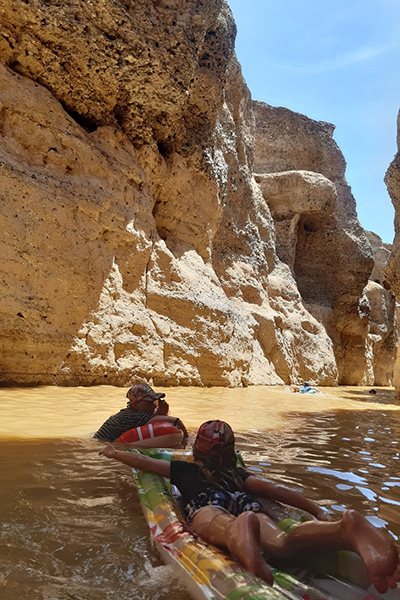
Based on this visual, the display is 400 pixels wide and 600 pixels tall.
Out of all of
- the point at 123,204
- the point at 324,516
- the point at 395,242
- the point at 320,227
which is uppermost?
the point at 320,227

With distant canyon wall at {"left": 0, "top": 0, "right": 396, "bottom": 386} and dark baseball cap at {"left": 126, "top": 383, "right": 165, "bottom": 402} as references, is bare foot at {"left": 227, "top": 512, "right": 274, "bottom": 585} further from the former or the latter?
distant canyon wall at {"left": 0, "top": 0, "right": 396, "bottom": 386}

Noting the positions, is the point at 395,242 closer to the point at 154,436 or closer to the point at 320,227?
the point at 320,227

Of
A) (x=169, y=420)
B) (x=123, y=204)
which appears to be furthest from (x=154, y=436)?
(x=123, y=204)

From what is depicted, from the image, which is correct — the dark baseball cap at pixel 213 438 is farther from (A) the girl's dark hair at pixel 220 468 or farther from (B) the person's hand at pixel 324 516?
(B) the person's hand at pixel 324 516

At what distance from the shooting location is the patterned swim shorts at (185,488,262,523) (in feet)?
6.81

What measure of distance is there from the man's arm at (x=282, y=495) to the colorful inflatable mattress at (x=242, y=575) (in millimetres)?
97

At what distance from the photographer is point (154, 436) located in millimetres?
3762

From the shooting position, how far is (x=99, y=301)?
318 inches

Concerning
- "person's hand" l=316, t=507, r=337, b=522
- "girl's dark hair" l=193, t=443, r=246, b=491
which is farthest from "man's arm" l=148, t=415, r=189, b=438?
"person's hand" l=316, t=507, r=337, b=522

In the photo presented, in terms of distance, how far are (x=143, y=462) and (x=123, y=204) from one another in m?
7.15

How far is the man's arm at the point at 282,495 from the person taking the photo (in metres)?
2.13

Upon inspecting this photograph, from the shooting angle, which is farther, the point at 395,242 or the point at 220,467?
the point at 395,242

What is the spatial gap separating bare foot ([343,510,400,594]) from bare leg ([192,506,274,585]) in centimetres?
34

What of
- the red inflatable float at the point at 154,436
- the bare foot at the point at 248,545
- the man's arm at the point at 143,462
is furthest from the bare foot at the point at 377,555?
the red inflatable float at the point at 154,436
